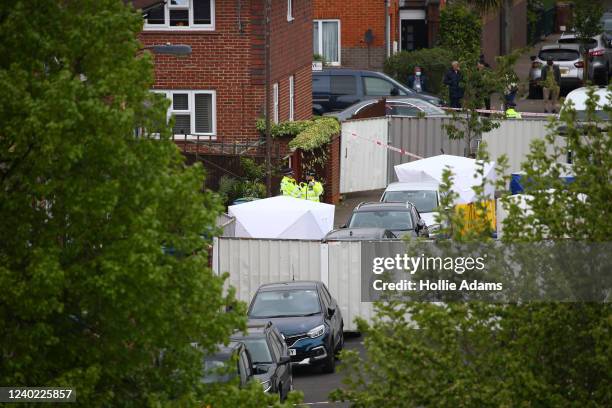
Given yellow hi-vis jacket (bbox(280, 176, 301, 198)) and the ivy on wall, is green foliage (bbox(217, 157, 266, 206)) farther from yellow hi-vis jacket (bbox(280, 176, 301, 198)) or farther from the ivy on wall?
yellow hi-vis jacket (bbox(280, 176, 301, 198))

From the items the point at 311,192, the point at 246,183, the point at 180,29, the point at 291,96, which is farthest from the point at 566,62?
the point at 311,192

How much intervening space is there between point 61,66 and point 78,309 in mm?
1797

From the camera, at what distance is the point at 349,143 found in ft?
111

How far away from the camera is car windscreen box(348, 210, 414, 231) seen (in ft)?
85.3

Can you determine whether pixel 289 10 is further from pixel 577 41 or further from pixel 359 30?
pixel 577 41

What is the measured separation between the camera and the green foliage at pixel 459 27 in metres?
51.2

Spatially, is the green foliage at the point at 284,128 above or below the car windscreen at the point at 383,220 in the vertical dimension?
above

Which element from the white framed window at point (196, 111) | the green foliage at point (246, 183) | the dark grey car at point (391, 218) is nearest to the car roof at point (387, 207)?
the dark grey car at point (391, 218)

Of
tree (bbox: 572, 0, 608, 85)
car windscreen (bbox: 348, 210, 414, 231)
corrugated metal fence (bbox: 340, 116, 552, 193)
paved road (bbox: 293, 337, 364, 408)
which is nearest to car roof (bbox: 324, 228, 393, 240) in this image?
car windscreen (bbox: 348, 210, 414, 231)

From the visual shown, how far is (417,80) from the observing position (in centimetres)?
4675

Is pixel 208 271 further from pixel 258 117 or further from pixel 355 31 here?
pixel 355 31

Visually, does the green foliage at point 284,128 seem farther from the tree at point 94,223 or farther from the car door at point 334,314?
the tree at point 94,223

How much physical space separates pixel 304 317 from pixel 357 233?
395cm

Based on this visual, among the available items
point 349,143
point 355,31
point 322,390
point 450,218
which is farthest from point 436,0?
point 450,218
